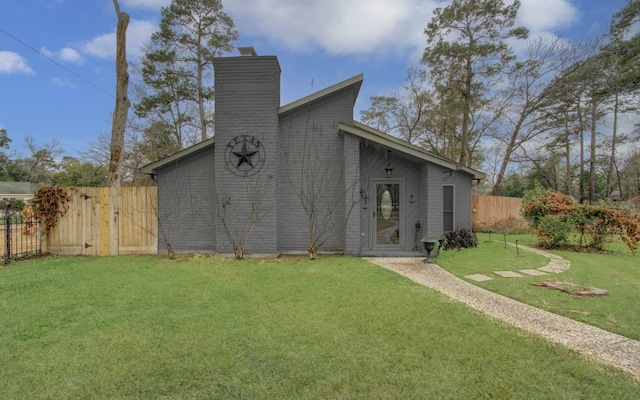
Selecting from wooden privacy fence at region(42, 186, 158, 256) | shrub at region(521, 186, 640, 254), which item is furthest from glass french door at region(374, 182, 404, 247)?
wooden privacy fence at region(42, 186, 158, 256)

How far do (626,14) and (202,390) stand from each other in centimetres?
2843

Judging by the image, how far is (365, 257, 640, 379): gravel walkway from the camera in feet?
9.47

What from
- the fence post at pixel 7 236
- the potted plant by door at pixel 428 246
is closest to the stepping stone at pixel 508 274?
the potted plant by door at pixel 428 246

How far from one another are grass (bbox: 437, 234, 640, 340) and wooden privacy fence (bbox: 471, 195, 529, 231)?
584 centimetres

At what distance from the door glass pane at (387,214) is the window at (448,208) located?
242 centimetres

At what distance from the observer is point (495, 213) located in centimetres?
1530

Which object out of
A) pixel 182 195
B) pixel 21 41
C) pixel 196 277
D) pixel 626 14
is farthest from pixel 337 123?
pixel 626 14

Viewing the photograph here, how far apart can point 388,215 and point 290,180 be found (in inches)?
121

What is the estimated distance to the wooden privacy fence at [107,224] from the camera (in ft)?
26.4

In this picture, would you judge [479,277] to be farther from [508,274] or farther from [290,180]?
[290,180]

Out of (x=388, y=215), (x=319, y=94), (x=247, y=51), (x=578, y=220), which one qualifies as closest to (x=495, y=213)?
(x=578, y=220)

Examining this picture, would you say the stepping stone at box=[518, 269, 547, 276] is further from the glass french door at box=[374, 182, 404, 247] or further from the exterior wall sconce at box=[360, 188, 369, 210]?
the exterior wall sconce at box=[360, 188, 369, 210]

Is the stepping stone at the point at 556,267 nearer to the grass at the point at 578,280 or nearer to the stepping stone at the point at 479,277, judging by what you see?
the grass at the point at 578,280

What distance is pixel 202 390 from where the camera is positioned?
2336mm
